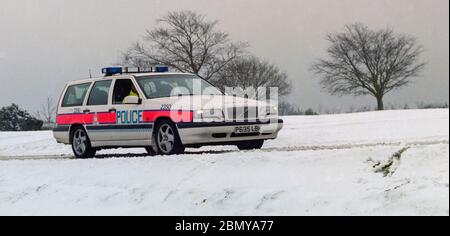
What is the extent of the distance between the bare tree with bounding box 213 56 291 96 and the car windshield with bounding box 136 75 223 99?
37070 millimetres

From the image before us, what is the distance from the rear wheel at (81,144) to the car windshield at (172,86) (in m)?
1.74

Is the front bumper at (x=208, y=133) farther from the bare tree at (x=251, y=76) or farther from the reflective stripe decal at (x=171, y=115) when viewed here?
the bare tree at (x=251, y=76)

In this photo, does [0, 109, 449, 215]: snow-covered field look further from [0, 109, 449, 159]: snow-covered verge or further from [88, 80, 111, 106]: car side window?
[0, 109, 449, 159]: snow-covered verge

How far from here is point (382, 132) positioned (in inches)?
803

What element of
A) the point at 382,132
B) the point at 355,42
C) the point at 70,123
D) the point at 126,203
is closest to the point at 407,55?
the point at 355,42

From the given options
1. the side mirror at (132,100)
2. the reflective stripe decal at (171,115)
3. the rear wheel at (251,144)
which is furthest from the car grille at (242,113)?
the side mirror at (132,100)

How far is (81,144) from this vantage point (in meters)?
15.0

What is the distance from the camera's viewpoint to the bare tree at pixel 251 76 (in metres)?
53.9

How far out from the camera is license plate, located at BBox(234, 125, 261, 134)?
1284 centimetres

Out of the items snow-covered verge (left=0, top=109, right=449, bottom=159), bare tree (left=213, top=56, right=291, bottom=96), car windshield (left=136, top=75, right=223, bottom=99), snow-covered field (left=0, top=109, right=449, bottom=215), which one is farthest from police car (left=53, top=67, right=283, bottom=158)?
bare tree (left=213, top=56, right=291, bottom=96)

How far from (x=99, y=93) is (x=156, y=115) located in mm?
2141

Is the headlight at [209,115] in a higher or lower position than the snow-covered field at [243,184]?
higher
